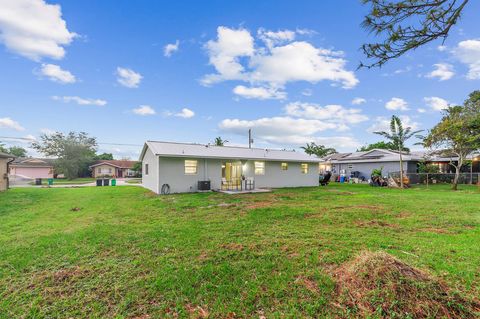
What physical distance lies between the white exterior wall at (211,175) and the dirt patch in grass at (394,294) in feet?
40.1

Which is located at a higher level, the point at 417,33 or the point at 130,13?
the point at 130,13

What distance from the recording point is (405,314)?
2359 mm

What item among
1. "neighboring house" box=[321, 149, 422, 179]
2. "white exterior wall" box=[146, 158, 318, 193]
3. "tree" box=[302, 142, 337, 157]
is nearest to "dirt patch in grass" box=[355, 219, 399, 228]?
"white exterior wall" box=[146, 158, 318, 193]

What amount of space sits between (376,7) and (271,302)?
4.06 metres

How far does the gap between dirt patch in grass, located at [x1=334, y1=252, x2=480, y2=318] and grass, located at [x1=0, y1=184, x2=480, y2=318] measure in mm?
171

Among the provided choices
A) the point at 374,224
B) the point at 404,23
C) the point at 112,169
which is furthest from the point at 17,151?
the point at 404,23

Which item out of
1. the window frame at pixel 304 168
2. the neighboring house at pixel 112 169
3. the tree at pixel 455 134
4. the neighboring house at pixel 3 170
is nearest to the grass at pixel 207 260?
the neighboring house at pixel 3 170

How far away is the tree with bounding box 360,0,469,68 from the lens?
260 cm

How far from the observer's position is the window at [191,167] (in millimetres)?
14449

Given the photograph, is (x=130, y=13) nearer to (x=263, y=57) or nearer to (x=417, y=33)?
(x=263, y=57)

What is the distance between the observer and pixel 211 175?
15.3 metres

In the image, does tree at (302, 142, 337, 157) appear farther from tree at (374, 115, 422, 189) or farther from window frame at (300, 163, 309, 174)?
tree at (374, 115, 422, 189)

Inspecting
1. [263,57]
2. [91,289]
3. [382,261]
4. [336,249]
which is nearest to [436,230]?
[336,249]

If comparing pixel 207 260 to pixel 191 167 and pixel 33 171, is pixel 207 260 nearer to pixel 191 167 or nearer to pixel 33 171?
pixel 191 167
